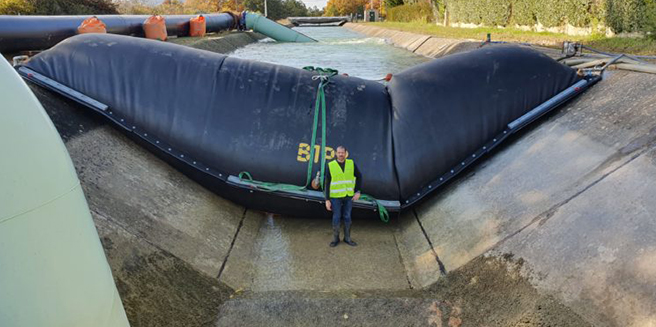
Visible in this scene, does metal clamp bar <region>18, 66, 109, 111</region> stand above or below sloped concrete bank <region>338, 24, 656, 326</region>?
above

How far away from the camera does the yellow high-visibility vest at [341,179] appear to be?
5887 millimetres

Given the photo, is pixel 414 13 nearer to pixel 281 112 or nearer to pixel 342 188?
pixel 281 112

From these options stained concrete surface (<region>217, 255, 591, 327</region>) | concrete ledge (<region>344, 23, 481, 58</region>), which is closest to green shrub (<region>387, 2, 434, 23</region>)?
concrete ledge (<region>344, 23, 481, 58</region>)

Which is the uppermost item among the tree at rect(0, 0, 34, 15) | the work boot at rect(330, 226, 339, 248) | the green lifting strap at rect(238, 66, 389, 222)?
the tree at rect(0, 0, 34, 15)

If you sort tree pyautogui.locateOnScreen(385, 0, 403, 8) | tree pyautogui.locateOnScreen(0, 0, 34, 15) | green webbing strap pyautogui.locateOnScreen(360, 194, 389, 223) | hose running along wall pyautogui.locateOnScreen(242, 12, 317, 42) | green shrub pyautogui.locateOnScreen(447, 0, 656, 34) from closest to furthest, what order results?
green webbing strap pyautogui.locateOnScreen(360, 194, 389, 223), green shrub pyautogui.locateOnScreen(447, 0, 656, 34), tree pyautogui.locateOnScreen(0, 0, 34, 15), hose running along wall pyautogui.locateOnScreen(242, 12, 317, 42), tree pyautogui.locateOnScreen(385, 0, 403, 8)

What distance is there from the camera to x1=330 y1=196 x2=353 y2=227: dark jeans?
6012mm

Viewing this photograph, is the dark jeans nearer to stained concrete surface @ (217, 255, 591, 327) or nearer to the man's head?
the man's head

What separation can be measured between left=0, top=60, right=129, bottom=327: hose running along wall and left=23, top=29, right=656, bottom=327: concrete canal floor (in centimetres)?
139

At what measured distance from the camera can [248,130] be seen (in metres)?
6.38

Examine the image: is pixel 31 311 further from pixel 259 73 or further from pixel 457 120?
pixel 457 120

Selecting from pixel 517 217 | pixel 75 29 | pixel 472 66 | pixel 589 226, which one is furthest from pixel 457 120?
pixel 75 29

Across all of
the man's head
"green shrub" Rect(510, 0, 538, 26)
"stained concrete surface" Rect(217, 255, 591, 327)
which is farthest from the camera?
"green shrub" Rect(510, 0, 538, 26)

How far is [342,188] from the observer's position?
5953 mm

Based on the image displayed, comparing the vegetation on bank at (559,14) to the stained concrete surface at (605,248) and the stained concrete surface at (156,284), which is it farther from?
the stained concrete surface at (156,284)
